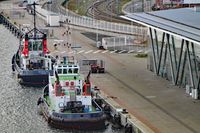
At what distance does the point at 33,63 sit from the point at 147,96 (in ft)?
74.3

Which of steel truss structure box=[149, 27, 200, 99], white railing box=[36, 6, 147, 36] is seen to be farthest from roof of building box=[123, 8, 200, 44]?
white railing box=[36, 6, 147, 36]

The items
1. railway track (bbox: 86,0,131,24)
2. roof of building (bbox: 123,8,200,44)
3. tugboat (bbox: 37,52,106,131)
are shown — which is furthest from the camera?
railway track (bbox: 86,0,131,24)

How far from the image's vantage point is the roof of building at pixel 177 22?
65875 millimetres

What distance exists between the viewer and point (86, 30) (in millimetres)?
120312

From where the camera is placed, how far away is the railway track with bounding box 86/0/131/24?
439ft

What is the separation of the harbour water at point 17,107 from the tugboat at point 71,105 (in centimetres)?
106

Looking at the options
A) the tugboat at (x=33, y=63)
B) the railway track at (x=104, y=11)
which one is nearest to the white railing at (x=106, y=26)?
the railway track at (x=104, y=11)

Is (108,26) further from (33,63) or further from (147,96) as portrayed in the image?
(147,96)

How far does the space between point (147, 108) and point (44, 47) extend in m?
28.9

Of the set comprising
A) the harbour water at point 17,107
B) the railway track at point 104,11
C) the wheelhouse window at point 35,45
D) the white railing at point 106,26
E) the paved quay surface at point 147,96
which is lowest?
the harbour water at point 17,107

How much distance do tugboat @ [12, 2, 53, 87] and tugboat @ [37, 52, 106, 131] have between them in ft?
50.2

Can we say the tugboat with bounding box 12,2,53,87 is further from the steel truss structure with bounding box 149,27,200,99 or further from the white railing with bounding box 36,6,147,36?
the white railing with bounding box 36,6,147,36

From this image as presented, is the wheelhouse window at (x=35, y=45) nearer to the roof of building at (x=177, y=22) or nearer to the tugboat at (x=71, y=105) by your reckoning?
the roof of building at (x=177, y=22)

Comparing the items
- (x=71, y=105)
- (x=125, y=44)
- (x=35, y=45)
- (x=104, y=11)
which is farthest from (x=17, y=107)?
(x=104, y=11)
